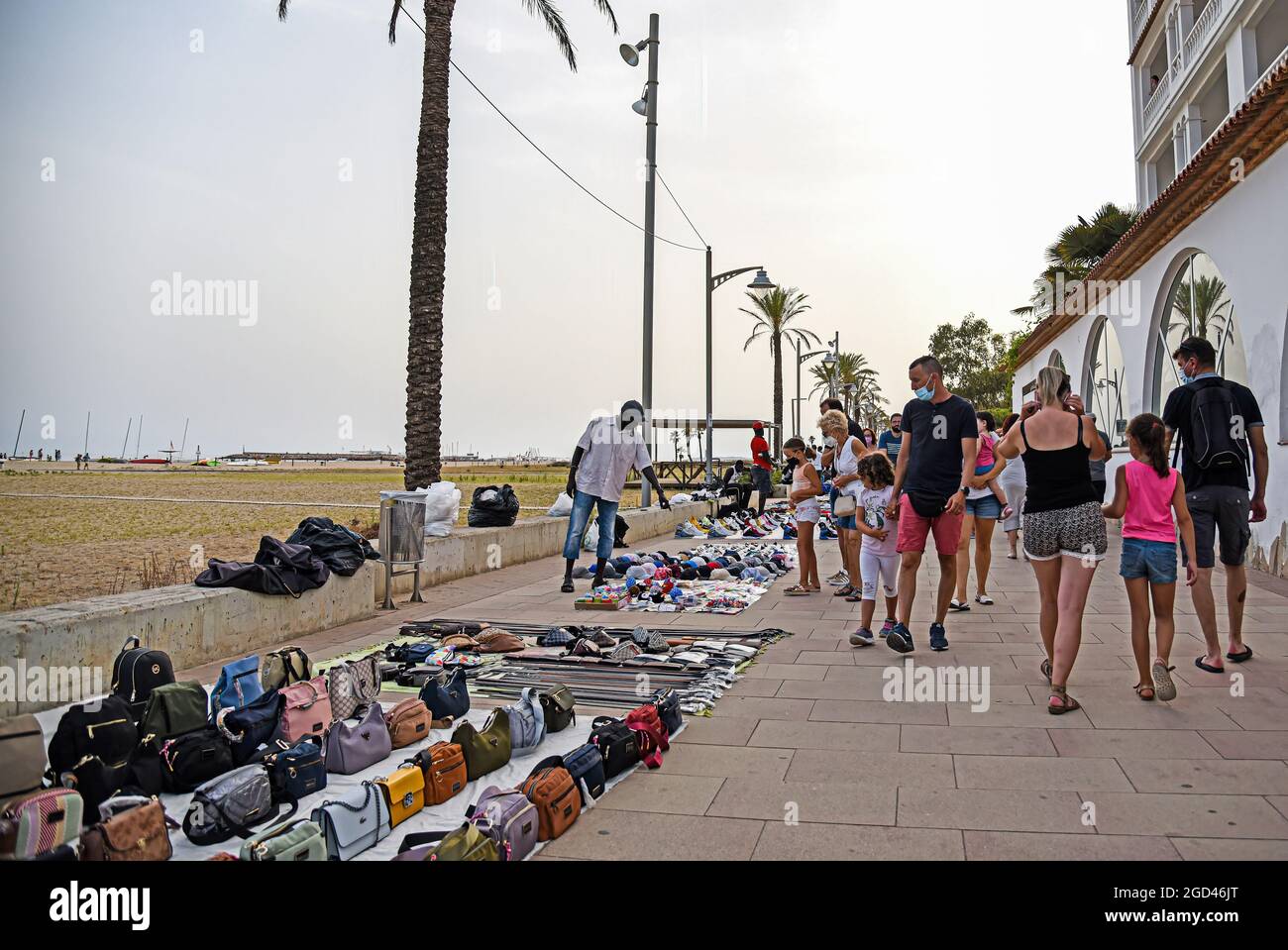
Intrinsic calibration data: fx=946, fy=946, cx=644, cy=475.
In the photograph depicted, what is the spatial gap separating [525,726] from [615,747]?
62 cm

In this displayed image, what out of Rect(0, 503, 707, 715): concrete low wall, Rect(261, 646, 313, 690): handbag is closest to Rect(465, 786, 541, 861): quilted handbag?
Rect(261, 646, 313, 690): handbag

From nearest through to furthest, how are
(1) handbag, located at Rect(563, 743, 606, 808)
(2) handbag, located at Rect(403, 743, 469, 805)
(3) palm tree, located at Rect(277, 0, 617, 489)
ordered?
(1) handbag, located at Rect(563, 743, 606, 808) → (2) handbag, located at Rect(403, 743, 469, 805) → (3) palm tree, located at Rect(277, 0, 617, 489)

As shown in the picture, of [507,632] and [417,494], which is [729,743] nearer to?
[507,632]

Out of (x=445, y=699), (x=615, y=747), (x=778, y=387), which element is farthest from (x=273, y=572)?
(x=778, y=387)

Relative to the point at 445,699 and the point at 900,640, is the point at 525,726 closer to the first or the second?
the point at 445,699

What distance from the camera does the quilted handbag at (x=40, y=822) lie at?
294 cm

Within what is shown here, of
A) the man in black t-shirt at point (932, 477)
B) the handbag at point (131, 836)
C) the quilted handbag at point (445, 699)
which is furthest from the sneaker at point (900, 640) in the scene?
A: the handbag at point (131, 836)

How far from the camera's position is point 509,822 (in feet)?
11.0

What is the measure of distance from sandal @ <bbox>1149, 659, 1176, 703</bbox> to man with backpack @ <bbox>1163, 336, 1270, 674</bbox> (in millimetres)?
669

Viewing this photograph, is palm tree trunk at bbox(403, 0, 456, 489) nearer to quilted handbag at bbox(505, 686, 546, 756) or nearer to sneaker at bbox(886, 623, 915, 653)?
sneaker at bbox(886, 623, 915, 653)

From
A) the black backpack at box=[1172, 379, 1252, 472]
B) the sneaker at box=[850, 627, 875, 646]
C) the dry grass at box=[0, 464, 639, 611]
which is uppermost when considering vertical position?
the black backpack at box=[1172, 379, 1252, 472]

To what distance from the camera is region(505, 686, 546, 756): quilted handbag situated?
15.1 ft
